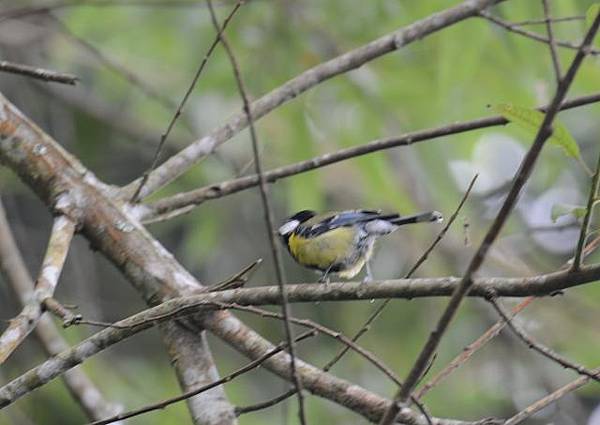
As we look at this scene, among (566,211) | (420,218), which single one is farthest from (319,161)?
(566,211)

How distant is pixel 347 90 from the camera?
4125 millimetres

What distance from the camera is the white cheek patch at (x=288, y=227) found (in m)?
2.92

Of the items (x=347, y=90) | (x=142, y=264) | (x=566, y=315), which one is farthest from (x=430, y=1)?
(x=566, y=315)

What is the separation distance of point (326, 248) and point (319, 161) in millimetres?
234

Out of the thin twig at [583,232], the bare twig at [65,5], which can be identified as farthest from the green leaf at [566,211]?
the bare twig at [65,5]

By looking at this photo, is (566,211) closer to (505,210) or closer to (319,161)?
(505,210)

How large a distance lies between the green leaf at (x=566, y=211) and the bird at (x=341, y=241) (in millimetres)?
693

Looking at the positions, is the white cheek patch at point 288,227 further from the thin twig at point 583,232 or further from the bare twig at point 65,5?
the thin twig at point 583,232

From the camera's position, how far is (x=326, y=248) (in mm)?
2721

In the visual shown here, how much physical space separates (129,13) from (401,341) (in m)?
2.41

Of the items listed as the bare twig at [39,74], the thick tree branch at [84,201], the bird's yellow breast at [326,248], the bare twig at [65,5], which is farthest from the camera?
the bare twig at [65,5]

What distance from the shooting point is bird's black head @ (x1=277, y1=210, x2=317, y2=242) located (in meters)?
2.92

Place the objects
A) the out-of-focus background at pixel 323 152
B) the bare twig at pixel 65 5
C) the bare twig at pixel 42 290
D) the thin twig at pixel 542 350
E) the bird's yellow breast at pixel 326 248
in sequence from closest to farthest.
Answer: the thin twig at pixel 542 350 → the bare twig at pixel 42 290 → the bird's yellow breast at pixel 326 248 → the bare twig at pixel 65 5 → the out-of-focus background at pixel 323 152

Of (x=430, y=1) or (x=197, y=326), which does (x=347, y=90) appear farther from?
(x=197, y=326)
